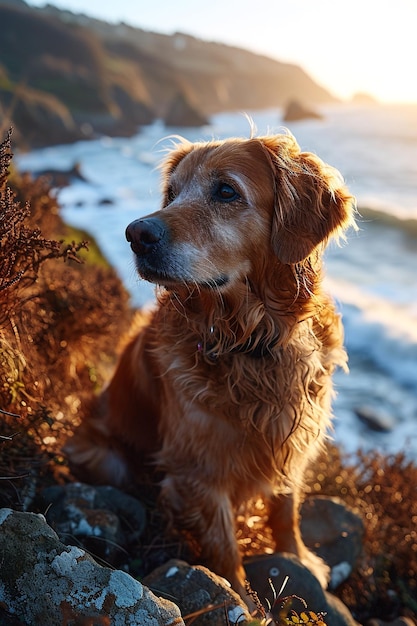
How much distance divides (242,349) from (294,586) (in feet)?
4.24

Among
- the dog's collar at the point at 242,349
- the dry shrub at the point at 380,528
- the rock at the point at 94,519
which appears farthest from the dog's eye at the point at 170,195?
the dry shrub at the point at 380,528

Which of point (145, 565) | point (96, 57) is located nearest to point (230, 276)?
point (145, 565)

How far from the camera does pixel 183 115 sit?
2343 inches

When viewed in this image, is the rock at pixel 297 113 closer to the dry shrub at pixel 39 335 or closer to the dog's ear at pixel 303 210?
the dry shrub at pixel 39 335

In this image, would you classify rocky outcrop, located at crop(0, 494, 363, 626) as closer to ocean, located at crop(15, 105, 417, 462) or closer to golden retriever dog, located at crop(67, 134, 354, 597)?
golden retriever dog, located at crop(67, 134, 354, 597)

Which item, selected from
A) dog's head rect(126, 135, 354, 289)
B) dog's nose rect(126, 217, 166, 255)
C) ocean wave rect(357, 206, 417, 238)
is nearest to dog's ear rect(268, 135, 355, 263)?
dog's head rect(126, 135, 354, 289)

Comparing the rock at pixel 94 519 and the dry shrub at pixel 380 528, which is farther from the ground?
the rock at pixel 94 519

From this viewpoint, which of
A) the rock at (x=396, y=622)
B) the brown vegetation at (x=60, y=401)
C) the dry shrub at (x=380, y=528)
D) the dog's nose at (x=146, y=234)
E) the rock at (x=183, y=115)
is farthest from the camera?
the rock at (x=183, y=115)

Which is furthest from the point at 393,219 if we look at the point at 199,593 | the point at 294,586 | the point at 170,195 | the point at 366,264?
the point at 199,593

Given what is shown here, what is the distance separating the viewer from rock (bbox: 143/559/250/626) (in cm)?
205

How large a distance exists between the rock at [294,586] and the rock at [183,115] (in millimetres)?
59840

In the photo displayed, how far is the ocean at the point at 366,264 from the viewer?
667cm

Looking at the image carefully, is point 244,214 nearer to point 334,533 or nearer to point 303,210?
point 303,210

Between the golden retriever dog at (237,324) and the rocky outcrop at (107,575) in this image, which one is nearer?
the rocky outcrop at (107,575)
